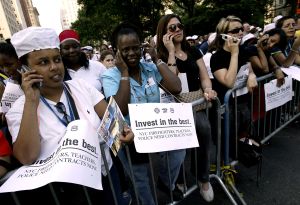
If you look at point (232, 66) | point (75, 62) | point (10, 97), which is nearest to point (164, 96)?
point (232, 66)

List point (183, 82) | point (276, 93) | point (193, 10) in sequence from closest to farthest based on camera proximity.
Answer: point (183, 82)
point (276, 93)
point (193, 10)

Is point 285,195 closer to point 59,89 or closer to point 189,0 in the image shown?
point 59,89

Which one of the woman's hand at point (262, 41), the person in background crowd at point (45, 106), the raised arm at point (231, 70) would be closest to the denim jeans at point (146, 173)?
the person in background crowd at point (45, 106)

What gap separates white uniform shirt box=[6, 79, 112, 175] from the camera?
1.68 m

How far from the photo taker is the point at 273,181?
330cm

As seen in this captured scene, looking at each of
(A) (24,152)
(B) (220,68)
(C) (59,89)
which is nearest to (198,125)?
(B) (220,68)

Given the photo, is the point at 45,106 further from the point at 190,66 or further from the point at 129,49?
the point at 190,66

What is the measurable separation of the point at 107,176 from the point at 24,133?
0.77 meters

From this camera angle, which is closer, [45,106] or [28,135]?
[28,135]

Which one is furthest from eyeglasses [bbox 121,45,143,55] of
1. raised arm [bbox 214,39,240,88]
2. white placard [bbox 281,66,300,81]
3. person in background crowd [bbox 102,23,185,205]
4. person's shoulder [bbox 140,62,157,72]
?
white placard [bbox 281,66,300,81]

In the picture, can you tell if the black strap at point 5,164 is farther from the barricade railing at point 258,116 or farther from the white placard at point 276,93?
the white placard at point 276,93

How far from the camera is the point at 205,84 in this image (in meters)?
2.88

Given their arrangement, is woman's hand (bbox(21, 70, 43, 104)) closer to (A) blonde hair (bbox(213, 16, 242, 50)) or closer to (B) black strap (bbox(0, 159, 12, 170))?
(B) black strap (bbox(0, 159, 12, 170))

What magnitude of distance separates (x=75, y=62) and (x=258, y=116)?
8.59 feet
